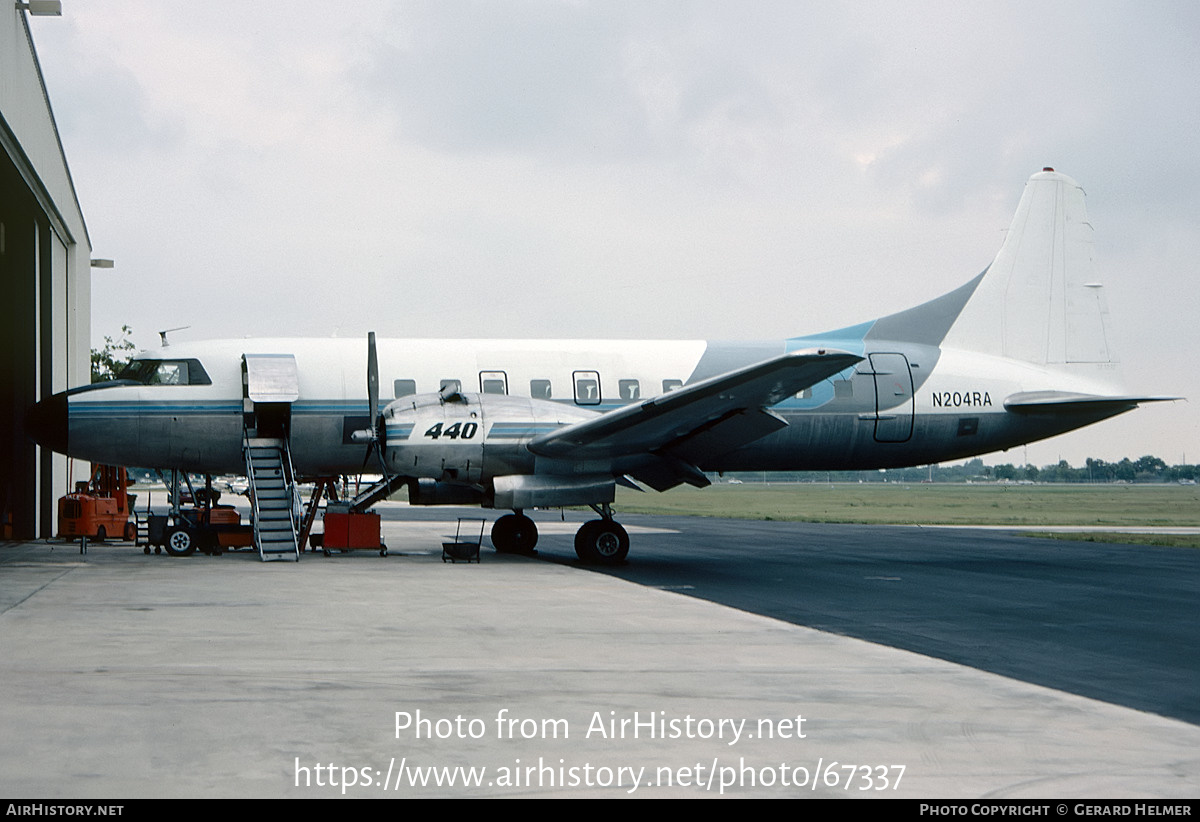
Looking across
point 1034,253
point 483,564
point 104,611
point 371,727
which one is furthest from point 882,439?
point 371,727

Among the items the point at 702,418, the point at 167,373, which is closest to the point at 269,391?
the point at 167,373

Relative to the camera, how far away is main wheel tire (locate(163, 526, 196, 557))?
20172 millimetres

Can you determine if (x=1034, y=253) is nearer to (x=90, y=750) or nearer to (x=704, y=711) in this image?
(x=704, y=711)

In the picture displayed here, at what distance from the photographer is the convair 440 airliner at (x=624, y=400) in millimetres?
18266

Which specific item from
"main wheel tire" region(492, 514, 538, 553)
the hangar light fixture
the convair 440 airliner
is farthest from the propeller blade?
the hangar light fixture

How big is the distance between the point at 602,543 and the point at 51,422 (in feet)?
32.4

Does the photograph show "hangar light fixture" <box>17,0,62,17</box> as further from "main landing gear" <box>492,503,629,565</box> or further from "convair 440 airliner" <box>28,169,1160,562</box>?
"main landing gear" <box>492,503,629,565</box>

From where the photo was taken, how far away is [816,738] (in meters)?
6.34

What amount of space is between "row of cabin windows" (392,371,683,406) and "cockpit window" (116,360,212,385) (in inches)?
137

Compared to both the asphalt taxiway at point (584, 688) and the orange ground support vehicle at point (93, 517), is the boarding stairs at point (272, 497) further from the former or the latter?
the orange ground support vehicle at point (93, 517)

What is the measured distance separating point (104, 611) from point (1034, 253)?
2012 cm

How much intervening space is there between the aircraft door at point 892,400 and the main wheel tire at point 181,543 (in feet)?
43.2

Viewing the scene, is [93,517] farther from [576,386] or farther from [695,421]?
[695,421]

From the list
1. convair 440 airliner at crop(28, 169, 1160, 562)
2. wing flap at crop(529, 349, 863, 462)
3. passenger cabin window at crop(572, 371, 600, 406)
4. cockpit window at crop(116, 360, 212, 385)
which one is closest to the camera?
wing flap at crop(529, 349, 863, 462)
